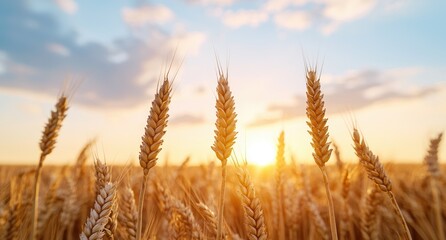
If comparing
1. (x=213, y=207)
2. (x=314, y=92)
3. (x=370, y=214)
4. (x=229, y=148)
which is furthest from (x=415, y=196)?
(x=229, y=148)

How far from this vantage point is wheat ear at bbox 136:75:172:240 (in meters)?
1.90

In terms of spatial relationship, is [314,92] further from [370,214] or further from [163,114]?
[370,214]

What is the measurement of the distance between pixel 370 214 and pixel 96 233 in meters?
2.56

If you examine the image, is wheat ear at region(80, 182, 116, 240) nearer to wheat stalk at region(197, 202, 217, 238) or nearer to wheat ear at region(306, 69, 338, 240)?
wheat stalk at region(197, 202, 217, 238)

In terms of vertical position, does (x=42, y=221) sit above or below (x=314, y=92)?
below

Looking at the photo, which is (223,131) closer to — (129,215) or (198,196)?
(129,215)

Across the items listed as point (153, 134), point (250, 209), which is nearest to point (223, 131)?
point (153, 134)

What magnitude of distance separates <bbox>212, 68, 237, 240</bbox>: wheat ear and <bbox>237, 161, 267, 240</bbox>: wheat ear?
27 centimetres

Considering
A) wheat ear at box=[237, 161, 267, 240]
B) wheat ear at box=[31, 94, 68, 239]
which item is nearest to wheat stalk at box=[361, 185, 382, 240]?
wheat ear at box=[237, 161, 267, 240]

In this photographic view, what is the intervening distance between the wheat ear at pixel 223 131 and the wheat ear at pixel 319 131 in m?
0.49

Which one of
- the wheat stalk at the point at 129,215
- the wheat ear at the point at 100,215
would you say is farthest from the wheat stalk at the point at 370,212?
the wheat ear at the point at 100,215

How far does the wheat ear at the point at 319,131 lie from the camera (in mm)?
2055

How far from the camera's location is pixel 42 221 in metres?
3.81

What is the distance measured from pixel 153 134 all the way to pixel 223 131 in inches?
15.7
